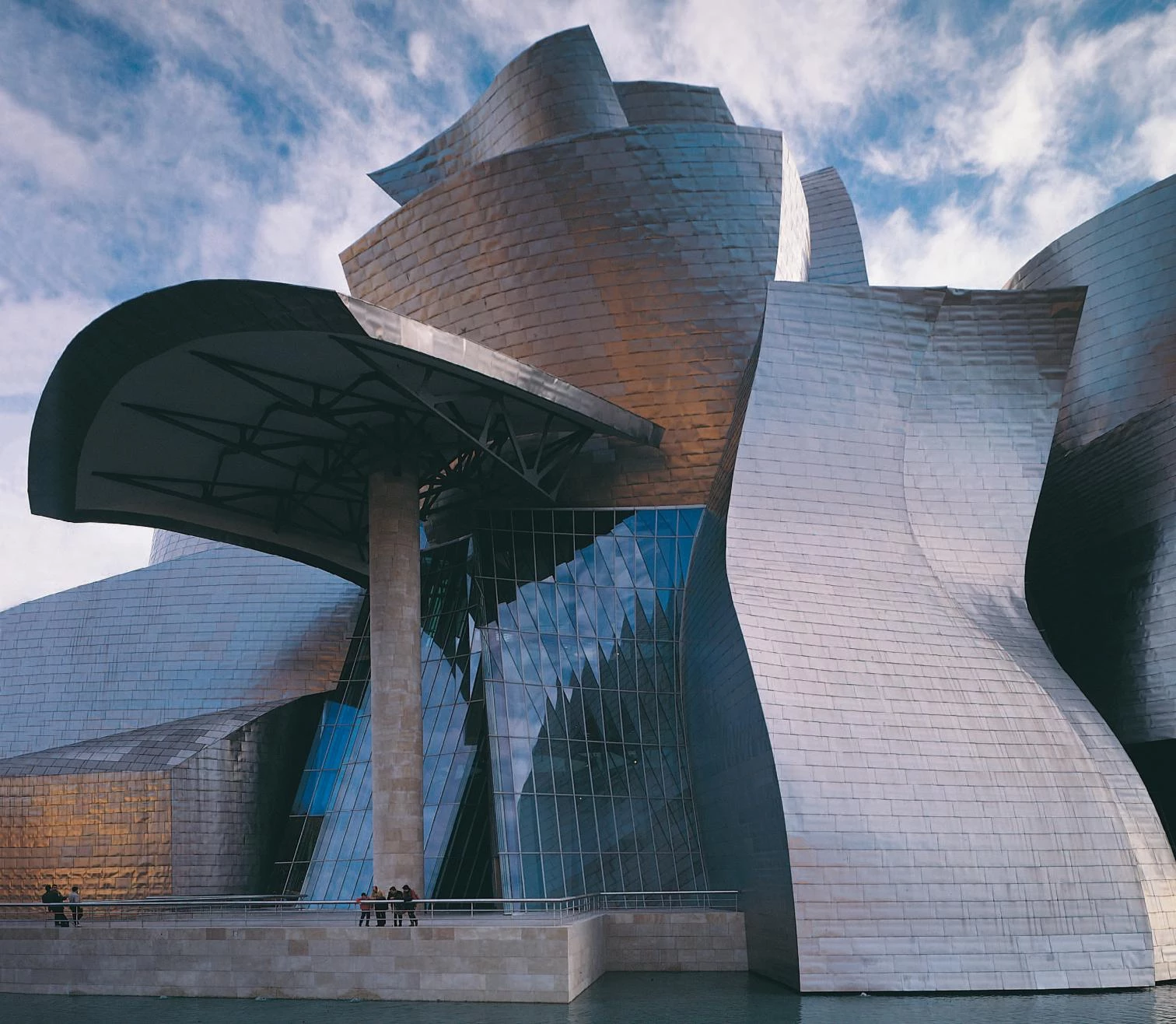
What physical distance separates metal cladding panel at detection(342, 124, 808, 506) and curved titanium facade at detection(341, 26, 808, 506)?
0.03m

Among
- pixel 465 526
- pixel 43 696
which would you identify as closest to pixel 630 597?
pixel 465 526

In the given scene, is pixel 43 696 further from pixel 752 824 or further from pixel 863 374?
pixel 863 374

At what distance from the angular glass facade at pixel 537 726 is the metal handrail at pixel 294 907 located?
364 mm

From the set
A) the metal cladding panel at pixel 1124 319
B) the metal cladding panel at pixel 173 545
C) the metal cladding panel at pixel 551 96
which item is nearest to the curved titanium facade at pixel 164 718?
the metal cladding panel at pixel 551 96

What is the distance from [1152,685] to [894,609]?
7315 millimetres

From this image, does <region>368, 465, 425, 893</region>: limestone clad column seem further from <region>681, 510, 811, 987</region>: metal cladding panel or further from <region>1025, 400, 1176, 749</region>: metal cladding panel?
<region>1025, 400, 1176, 749</region>: metal cladding panel

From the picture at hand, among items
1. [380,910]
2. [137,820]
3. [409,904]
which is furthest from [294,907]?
[409,904]

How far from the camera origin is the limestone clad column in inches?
782

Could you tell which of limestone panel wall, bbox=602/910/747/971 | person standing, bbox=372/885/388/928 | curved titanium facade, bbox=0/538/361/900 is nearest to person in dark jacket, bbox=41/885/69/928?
curved titanium facade, bbox=0/538/361/900

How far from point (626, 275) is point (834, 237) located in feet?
40.3

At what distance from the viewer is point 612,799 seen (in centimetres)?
2331

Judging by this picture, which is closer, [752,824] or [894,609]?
[752,824]

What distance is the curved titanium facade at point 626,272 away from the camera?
2681 cm

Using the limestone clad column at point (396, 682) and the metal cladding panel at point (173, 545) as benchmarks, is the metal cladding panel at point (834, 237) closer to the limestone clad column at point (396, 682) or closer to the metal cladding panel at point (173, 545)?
the limestone clad column at point (396, 682)
